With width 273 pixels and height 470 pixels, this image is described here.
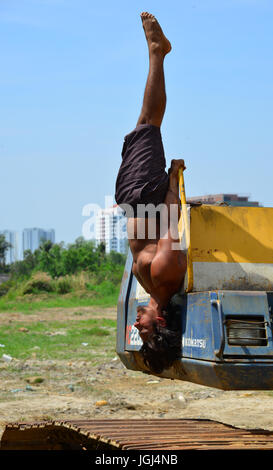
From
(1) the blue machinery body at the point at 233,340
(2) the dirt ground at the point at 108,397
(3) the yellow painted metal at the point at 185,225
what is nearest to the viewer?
(1) the blue machinery body at the point at 233,340

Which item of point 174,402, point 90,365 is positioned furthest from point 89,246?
point 174,402

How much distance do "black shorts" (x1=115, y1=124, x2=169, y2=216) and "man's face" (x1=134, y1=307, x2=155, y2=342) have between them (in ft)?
2.25

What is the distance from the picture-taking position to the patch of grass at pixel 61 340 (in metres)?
14.8

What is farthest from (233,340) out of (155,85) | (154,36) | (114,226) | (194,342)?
(114,226)

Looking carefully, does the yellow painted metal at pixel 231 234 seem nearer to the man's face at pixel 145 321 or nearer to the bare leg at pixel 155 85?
the man's face at pixel 145 321

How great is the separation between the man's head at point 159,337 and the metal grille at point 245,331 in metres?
0.58

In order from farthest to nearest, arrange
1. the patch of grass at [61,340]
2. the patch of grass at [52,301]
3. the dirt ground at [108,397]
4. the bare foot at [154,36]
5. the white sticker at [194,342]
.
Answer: the patch of grass at [52,301]
the patch of grass at [61,340]
the dirt ground at [108,397]
the bare foot at [154,36]
the white sticker at [194,342]

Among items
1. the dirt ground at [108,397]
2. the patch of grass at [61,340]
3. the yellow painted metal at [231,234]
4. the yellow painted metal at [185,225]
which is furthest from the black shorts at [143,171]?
the patch of grass at [61,340]

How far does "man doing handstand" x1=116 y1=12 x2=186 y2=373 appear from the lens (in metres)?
4.89

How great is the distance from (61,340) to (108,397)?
648cm

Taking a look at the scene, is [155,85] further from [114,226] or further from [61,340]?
[61,340]

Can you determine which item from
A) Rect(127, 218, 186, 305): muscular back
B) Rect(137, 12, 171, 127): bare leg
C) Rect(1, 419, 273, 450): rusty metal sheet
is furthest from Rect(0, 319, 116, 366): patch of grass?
Rect(137, 12, 171, 127): bare leg

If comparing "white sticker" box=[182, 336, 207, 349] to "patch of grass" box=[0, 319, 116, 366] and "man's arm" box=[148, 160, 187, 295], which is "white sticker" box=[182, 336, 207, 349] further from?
"patch of grass" box=[0, 319, 116, 366]
